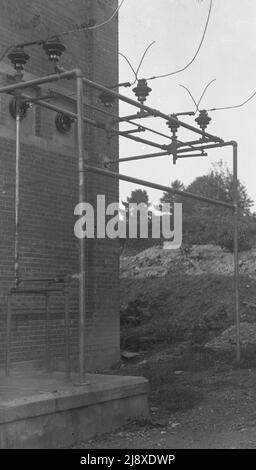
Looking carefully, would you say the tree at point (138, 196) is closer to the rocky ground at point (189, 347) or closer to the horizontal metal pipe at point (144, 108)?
the rocky ground at point (189, 347)

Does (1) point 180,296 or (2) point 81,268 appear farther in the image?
(1) point 180,296

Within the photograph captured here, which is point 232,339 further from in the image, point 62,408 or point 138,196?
point 138,196

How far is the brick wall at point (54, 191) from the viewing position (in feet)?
28.1

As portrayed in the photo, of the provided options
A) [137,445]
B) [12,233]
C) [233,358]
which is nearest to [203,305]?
[233,358]

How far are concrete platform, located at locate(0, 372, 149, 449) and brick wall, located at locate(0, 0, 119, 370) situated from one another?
5.87ft

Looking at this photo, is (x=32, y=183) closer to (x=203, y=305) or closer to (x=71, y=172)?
(x=71, y=172)

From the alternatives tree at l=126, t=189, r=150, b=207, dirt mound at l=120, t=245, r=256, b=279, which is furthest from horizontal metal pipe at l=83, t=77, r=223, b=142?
tree at l=126, t=189, r=150, b=207

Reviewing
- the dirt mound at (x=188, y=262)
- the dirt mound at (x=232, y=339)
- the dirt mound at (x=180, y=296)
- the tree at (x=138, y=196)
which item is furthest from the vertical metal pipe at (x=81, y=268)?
the tree at (x=138, y=196)

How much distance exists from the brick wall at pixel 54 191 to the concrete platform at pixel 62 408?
1790 millimetres

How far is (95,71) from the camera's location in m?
10.1

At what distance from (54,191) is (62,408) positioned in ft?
13.4

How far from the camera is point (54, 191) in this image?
30.3 feet

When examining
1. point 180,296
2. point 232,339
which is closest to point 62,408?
point 232,339
